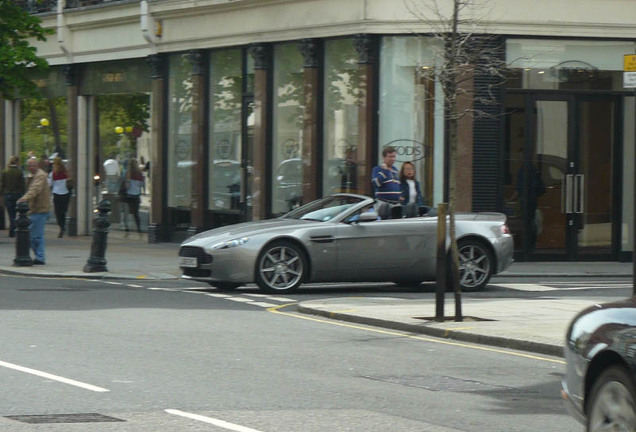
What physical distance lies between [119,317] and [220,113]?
14.4 m

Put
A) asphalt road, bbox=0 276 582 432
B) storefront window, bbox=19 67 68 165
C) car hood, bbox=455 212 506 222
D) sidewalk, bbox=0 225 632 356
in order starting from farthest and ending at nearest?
storefront window, bbox=19 67 68 165, car hood, bbox=455 212 506 222, sidewalk, bbox=0 225 632 356, asphalt road, bbox=0 276 582 432

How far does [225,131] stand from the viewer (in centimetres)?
2875

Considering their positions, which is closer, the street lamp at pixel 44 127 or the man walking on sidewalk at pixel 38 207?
the man walking on sidewalk at pixel 38 207

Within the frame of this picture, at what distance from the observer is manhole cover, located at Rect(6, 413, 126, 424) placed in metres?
8.40

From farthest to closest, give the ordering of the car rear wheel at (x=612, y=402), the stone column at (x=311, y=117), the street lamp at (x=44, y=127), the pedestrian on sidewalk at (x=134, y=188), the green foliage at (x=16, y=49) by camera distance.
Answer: the street lamp at (x=44, y=127), the pedestrian on sidewalk at (x=134, y=188), the green foliage at (x=16, y=49), the stone column at (x=311, y=117), the car rear wheel at (x=612, y=402)

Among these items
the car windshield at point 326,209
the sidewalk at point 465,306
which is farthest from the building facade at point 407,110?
the car windshield at point 326,209

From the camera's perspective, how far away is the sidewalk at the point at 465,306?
1345cm

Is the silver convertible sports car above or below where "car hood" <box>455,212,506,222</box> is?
below

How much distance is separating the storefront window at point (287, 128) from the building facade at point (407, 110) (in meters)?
0.04

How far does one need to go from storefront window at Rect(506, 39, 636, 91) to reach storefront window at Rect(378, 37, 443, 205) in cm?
149

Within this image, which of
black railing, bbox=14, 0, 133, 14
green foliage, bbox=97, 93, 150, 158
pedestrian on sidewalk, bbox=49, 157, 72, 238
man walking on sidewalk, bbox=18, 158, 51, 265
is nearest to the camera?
man walking on sidewalk, bbox=18, 158, 51, 265

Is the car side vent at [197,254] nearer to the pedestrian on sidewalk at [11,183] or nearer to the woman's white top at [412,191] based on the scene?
the woman's white top at [412,191]

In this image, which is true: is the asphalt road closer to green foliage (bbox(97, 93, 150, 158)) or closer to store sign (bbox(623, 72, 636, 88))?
store sign (bbox(623, 72, 636, 88))

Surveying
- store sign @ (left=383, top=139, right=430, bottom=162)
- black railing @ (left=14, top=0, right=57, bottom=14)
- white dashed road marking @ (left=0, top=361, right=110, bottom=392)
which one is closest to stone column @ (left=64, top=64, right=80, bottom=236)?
black railing @ (left=14, top=0, right=57, bottom=14)
